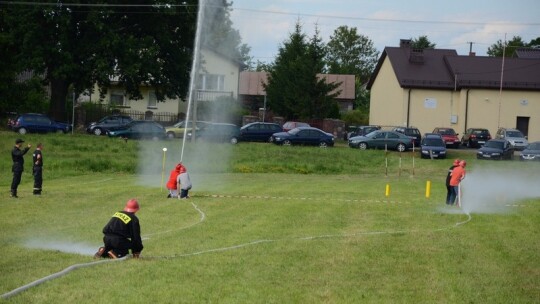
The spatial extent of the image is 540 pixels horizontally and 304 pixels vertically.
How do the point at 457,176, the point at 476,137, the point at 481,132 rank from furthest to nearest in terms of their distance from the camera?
the point at 481,132
the point at 476,137
the point at 457,176

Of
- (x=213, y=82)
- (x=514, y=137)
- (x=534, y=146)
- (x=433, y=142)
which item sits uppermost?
(x=213, y=82)

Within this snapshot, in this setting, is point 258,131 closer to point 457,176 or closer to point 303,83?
point 303,83

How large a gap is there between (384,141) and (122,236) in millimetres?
47356

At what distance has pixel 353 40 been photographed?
147 metres

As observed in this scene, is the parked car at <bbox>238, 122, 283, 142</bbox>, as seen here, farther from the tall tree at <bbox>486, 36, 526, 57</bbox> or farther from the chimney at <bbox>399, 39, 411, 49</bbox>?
the tall tree at <bbox>486, 36, 526, 57</bbox>

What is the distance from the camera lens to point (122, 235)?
16.1 metres

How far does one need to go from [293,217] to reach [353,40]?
125 m

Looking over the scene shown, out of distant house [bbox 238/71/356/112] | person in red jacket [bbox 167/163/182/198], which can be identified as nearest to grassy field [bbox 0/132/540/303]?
person in red jacket [bbox 167/163/182/198]

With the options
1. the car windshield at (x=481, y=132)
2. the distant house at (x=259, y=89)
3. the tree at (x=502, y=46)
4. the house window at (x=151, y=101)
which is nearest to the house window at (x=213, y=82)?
the car windshield at (x=481, y=132)

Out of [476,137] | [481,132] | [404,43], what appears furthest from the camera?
[404,43]

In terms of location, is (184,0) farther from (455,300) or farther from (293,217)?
(455,300)

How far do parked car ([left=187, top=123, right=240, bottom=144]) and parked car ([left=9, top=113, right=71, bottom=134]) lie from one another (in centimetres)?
1152

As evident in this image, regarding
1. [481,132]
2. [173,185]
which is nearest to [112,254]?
[173,185]

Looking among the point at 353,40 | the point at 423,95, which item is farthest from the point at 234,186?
the point at 353,40
